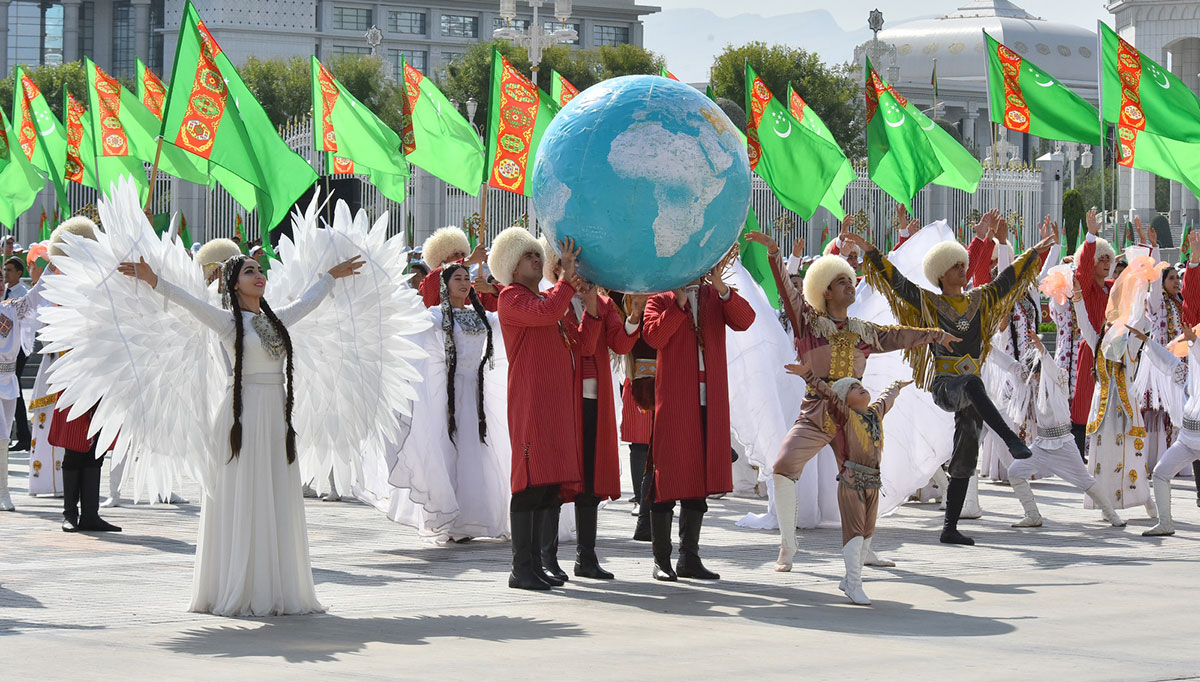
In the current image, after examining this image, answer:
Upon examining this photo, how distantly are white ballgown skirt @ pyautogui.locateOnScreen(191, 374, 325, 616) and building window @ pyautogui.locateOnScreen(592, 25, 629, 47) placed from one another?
8933 centimetres

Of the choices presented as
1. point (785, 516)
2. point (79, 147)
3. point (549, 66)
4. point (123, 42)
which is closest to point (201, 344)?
point (785, 516)

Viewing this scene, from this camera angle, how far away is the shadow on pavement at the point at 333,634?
6.43 metres

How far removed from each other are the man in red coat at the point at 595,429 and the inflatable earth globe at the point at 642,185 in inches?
19.5

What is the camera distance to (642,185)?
7.53 meters

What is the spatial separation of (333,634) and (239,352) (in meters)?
1.31

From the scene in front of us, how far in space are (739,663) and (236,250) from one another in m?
4.22

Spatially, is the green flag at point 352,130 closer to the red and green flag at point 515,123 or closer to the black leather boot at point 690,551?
the red and green flag at point 515,123

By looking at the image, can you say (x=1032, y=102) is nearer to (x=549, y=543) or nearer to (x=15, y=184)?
(x=549, y=543)

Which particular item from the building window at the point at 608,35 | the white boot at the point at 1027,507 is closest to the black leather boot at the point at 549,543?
the white boot at the point at 1027,507

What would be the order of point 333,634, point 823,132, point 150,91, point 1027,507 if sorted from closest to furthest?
1. point 333,634
2. point 1027,507
3. point 823,132
4. point 150,91

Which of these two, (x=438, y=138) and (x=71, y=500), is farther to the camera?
(x=438, y=138)

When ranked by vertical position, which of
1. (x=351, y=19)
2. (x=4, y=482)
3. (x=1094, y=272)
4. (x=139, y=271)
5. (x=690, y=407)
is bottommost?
(x=4, y=482)

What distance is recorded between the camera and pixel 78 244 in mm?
6996

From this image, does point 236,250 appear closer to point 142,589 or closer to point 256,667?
point 142,589
